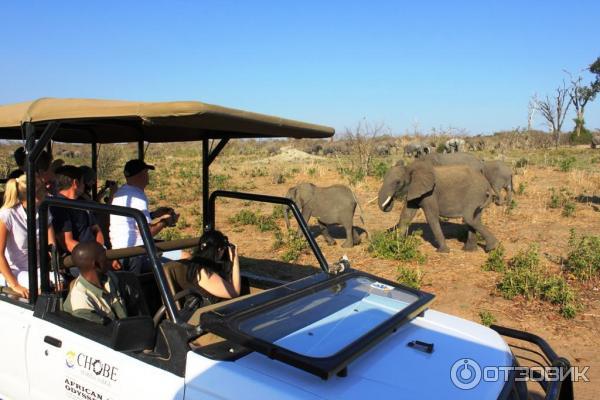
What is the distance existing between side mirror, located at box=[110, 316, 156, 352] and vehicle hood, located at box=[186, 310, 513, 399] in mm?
250

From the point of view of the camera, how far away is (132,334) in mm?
2189

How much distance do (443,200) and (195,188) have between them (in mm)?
11750

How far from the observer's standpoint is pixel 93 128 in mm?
5312

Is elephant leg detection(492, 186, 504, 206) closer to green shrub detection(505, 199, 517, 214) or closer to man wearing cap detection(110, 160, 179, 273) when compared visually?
green shrub detection(505, 199, 517, 214)

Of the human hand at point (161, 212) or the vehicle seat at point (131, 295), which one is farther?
the human hand at point (161, 212)

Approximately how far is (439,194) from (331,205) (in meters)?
2.05

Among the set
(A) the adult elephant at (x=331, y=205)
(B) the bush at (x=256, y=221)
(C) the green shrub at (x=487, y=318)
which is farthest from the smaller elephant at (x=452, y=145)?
(C) the green shrub at (x=487, y=318)

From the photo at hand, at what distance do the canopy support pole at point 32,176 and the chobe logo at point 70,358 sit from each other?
512mm

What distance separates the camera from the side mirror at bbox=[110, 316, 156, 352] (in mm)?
2164

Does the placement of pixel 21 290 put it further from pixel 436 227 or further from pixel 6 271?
pixel 436 227

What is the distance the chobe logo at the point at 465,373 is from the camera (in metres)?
2.08

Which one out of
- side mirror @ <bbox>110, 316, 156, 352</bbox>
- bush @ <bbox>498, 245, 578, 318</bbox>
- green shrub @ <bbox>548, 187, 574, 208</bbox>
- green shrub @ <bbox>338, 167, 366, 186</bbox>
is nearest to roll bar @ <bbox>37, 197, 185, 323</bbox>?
side mirror @ <bbox>110, 316, 156, 352</bbox>

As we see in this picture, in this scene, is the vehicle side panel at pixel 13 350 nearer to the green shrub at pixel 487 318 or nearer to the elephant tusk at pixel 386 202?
the green shrub at pixel 487 318

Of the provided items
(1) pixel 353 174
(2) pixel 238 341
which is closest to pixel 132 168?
(2) pixel 238 341
